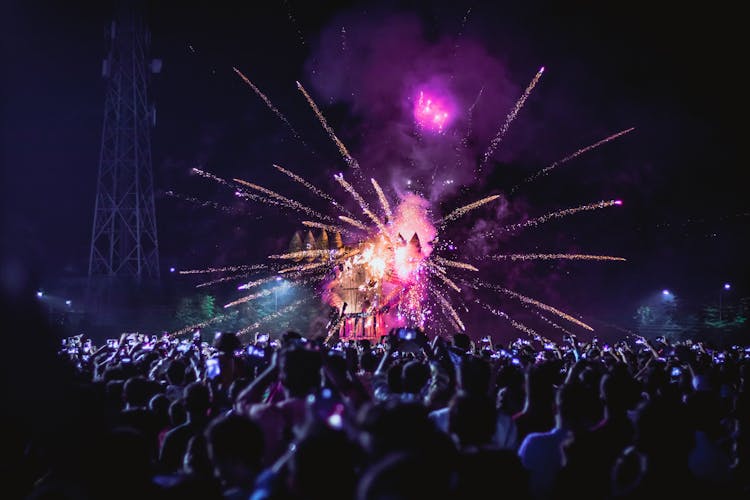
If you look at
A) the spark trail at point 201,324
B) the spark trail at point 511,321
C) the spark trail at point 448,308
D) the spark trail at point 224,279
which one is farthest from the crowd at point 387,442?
the spark trail at point 448,308

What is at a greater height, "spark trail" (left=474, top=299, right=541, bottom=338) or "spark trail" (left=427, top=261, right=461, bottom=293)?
"spark trail" (left=427, top=261, right=461, bottom=293)

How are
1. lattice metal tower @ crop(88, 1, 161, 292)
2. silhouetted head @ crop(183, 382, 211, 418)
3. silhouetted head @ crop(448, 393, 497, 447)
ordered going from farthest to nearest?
lattice metal tower @ crop(88, 1, 161, 292) → silhouetted head @ crop(183, 382, 211, 418) → silhouetted head @ crop(448, 393, 497, 447)

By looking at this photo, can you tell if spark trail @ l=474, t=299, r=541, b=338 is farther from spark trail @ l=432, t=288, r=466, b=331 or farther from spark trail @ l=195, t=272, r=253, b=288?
spark trail @ l=195, t=272, r=253, b=288

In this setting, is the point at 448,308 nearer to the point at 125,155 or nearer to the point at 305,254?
the point at 305,254

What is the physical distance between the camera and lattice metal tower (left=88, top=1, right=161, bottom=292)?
92.8ft

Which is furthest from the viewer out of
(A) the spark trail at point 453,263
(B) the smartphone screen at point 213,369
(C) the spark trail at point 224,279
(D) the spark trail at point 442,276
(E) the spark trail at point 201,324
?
(D) the spark trail at point 442,276

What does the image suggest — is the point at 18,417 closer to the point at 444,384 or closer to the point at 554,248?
the point at 444,384

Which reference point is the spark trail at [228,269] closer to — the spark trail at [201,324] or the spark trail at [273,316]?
the spark trail at [273,316]

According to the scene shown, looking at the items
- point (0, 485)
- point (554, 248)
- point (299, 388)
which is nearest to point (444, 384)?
point (299, 388)

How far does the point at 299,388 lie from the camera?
380 cm

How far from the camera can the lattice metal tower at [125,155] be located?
28297mm

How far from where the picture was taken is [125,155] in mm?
28984

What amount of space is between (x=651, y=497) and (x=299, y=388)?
238cm

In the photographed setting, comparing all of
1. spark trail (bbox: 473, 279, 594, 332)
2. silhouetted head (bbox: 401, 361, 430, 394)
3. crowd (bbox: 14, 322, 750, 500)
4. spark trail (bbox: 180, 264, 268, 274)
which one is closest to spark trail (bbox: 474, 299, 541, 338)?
spark trail (bbox: 473, 279, 594, 332)
